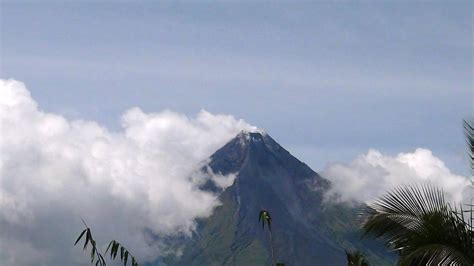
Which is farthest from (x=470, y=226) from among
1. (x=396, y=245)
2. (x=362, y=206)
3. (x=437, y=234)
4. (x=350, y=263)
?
(x=350, y=263)

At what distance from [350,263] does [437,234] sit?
149 ft

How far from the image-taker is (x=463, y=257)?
56.1 ft

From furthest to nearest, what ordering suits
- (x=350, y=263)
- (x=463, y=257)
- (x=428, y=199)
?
(x=350, y=263), (x=428, y=199), (x=463, y=257)

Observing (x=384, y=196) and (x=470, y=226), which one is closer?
(x=470, y=226)

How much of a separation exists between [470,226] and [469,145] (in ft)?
5.96

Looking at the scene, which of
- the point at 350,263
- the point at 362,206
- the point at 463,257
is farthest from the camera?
the point at 350,263

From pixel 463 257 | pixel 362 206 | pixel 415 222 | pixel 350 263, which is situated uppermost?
pixel 350 263

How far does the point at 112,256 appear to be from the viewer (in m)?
18.6

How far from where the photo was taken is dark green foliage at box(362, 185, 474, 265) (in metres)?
17.2

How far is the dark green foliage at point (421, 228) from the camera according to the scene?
677 inches

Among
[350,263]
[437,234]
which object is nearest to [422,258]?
[437,234]

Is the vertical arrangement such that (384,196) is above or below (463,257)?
above

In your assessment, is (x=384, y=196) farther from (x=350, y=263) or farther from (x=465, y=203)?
(x=350, y=263)

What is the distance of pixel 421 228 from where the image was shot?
18.2 metres
